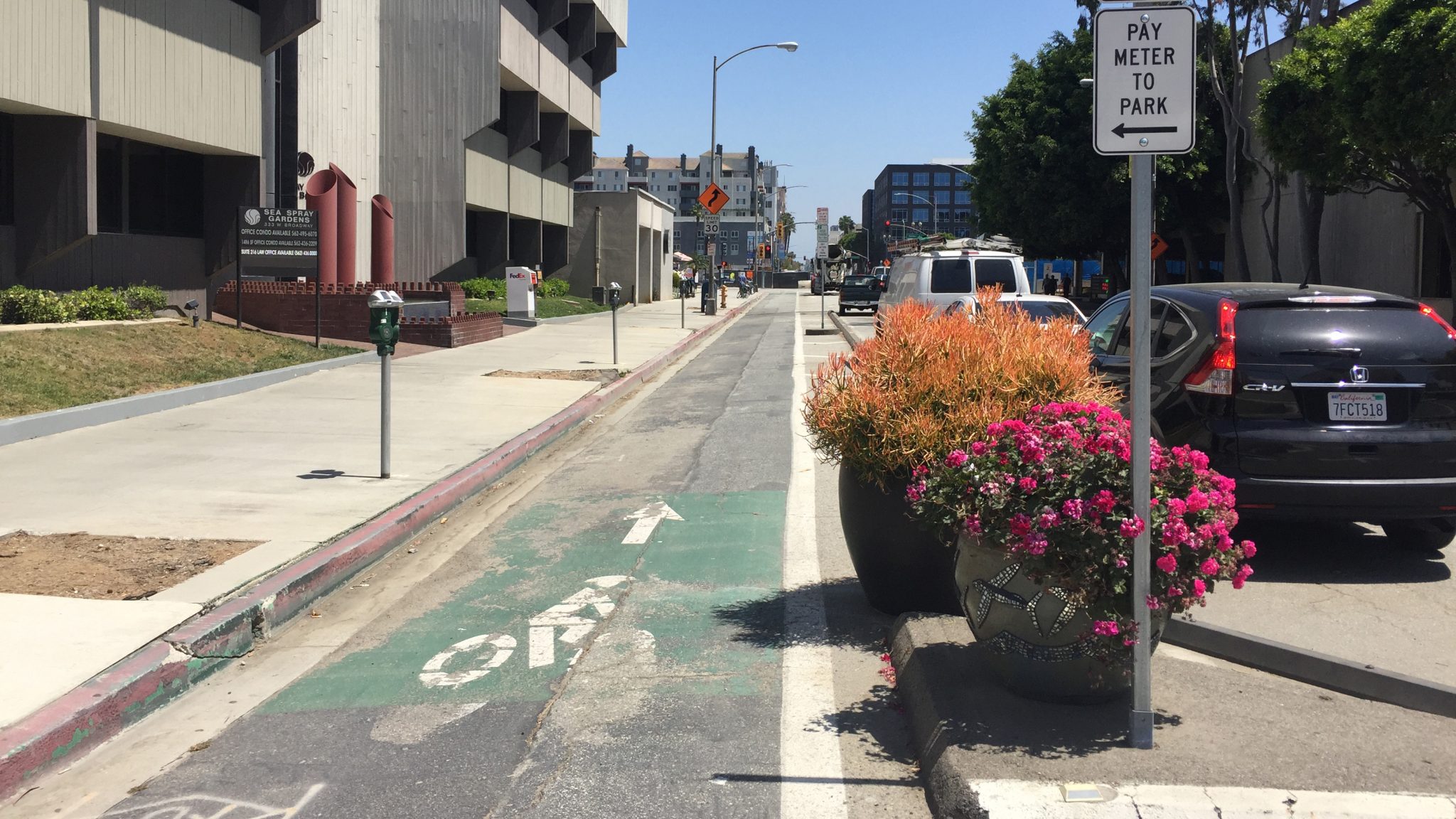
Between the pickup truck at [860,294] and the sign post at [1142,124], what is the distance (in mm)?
44131

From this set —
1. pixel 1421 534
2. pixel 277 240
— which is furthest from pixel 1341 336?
pixel 277 240

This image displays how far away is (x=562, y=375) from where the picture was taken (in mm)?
19828

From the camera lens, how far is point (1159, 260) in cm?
5247

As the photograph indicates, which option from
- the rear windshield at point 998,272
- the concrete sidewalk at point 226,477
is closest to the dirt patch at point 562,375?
the concrete sidewalk at point 226,477

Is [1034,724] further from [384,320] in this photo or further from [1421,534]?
[384,320]

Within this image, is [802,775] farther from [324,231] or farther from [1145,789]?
[324,231]

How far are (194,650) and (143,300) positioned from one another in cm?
1404

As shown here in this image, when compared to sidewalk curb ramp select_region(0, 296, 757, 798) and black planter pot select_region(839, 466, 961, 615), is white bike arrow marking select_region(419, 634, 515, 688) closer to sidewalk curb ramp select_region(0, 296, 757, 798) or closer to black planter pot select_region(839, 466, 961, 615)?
sidewalk curb ramp select_region(0, 296, 757, 798)

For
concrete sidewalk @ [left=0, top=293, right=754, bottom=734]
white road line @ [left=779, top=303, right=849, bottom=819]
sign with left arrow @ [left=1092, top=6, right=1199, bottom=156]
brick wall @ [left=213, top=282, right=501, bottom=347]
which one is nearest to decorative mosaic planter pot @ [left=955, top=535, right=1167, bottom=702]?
A: white road line @ [left=779, top=303, right=849, bottom=819]

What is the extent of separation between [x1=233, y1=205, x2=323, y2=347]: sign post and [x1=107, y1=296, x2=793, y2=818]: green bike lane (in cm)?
1255

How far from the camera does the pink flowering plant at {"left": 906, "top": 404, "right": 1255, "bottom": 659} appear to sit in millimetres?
4445

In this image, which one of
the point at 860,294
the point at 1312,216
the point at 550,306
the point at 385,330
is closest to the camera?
the point at 385,330

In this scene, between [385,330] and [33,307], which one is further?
[33,307]

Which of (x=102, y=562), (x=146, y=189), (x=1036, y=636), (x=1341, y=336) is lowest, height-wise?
(x=102, y=562)
